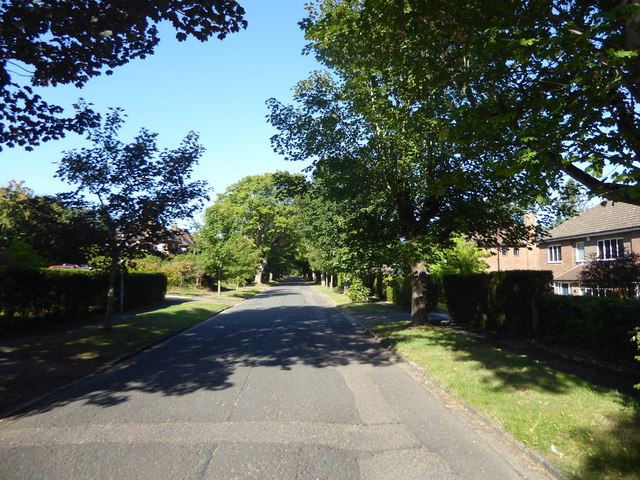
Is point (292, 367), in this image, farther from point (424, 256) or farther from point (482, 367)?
point (424, 256)

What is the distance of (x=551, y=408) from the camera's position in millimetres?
5422

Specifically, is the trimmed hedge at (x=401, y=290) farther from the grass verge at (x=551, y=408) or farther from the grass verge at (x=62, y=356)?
the grass verge at (x=62, y=356)

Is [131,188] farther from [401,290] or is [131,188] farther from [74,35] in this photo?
[401,290]

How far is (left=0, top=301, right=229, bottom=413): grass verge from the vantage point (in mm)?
6937

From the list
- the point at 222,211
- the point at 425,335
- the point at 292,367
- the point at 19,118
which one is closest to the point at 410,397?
the point at 292,367

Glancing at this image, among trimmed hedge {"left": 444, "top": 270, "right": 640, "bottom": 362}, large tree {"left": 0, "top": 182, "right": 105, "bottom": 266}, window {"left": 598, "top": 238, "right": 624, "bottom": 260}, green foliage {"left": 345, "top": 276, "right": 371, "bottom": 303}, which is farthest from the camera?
green foliage {"left": 345, "top": 276, "right": 371, "bottom": 303}

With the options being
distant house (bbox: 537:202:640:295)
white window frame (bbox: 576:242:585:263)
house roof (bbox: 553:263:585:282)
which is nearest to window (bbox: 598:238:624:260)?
distant house (bbox: 537:202:640:295)

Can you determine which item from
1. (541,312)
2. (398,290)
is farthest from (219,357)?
(398,290)

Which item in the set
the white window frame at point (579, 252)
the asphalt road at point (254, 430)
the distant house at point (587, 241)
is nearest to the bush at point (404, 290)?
the distant house at point (587, 241)

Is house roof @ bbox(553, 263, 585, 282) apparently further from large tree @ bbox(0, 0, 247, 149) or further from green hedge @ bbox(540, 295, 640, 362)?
large tree @ bbox(0, 0, 247, 149)

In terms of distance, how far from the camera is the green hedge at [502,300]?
1147cm

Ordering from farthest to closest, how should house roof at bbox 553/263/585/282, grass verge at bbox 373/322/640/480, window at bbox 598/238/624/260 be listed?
house roof at bbox 553/263/585/282 < window at bbox 598/238/624/260 < grass verge at bbox 373/322/640/480

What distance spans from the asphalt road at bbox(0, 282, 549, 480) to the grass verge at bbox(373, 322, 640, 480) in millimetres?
344

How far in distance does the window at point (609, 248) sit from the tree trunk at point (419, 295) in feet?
55.8
